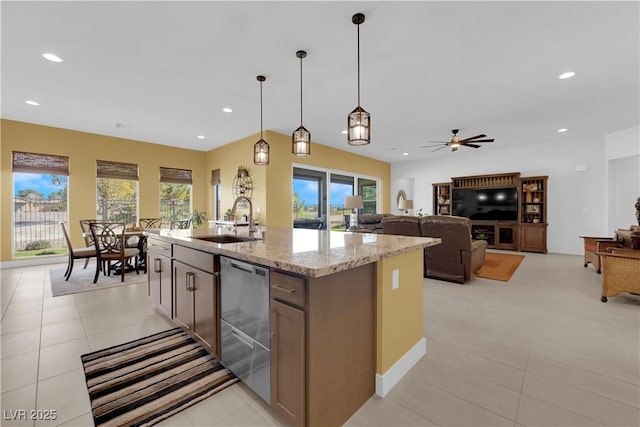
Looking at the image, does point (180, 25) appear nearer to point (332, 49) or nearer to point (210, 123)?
point (332, 49)

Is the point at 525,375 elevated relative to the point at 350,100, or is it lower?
lower

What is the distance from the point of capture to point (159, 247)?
279cm

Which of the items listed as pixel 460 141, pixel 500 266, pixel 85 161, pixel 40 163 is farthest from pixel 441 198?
pixel 40 163

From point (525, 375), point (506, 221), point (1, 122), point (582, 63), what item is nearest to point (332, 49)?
point (582, 63)

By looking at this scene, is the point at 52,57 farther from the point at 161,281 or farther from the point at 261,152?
the point at 161,281

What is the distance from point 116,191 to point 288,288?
275 inches

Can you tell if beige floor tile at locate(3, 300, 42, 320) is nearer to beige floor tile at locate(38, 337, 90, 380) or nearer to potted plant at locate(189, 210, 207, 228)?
beige floor tile at locate(38, 337, 90, 380)

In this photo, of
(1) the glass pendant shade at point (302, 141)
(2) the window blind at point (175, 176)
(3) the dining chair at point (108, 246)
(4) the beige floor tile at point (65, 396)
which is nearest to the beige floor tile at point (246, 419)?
(4) the beige floor tile at point (65, 396)

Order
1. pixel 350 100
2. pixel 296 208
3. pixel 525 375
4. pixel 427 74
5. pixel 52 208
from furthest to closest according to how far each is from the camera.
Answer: pixel 296 208 → pixel 52 208 → pixel 350 100 → pixel 427 74 → pixel 525 375

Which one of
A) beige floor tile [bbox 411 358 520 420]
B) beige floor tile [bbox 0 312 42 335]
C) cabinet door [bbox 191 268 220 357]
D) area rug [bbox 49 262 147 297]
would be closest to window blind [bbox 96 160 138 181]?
area rug [bbox 49 262 147 297]

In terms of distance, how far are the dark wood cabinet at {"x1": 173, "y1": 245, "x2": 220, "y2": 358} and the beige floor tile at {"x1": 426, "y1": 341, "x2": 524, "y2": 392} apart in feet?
5.59

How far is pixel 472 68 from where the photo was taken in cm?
326

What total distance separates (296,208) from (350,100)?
3179 mm

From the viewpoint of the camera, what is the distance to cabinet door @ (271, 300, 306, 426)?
1316mm
